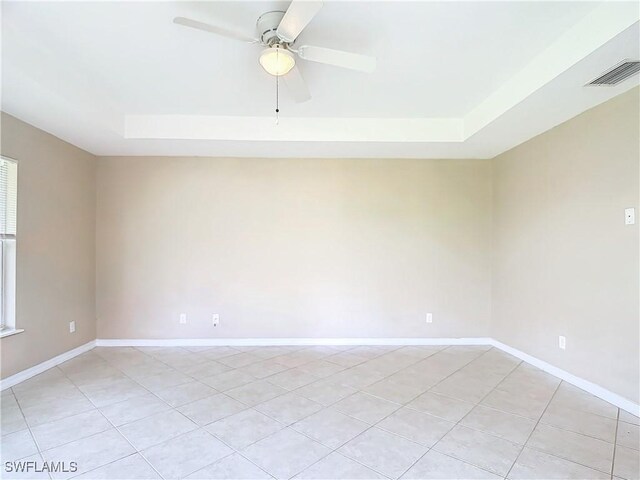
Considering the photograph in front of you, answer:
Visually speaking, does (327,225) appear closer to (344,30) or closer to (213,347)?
(213,347)

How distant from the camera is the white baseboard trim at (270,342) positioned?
4.14m

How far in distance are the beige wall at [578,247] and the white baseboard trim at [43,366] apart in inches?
195

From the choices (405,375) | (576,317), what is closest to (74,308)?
(405,375)

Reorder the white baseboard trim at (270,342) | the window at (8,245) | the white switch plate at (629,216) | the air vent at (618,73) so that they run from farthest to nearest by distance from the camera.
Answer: the white baseboard trim at (270,342) < the window at (8,245) < the white switch plate at (629,216) < the air vent at (618,73)

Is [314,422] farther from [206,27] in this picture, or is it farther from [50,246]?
[50,246]

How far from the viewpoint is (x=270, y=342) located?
4.22 metres

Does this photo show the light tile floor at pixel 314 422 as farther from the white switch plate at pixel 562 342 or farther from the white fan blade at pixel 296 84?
the white fan blade at pixel 296 84

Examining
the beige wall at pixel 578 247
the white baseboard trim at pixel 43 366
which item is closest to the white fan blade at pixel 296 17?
the beige wall at pixel 578 247

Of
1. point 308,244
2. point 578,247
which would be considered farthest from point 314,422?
point 578,247

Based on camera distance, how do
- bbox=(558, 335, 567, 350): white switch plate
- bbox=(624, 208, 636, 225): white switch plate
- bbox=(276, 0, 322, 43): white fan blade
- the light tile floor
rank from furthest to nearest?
bbox=(558, 335, 567, 350): white switch plate
bbox=(624, 208, 636, 225): white switch plate
the light tile floor
bbox=(276, 0, 322, 43): white fan blade

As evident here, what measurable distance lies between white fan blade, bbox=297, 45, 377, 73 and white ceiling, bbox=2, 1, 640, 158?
0.81 ft

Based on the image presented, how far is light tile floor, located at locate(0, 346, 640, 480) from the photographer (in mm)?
1886

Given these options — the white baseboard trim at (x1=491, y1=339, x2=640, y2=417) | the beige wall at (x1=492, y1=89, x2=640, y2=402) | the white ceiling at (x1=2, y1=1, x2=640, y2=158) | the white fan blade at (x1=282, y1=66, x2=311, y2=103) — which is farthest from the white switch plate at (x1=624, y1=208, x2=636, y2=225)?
the white fan blade at (x1=282, y1=66, x2=311, y2=103)

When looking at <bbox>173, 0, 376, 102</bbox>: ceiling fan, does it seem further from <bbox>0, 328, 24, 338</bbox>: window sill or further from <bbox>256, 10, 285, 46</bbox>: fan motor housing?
<bbox>0, 328, 24, 338</bbox>: window sill
